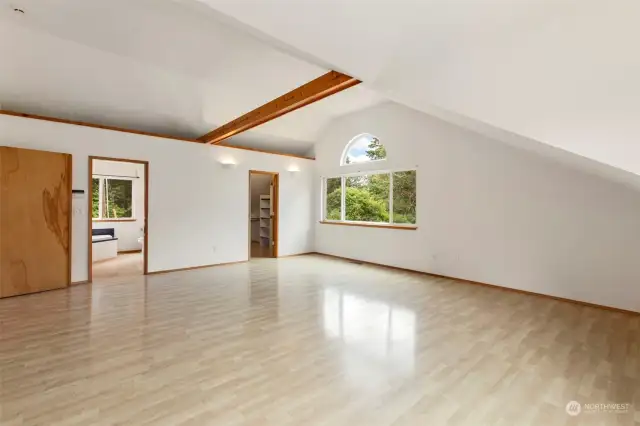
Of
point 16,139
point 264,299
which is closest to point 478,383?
point 264,299

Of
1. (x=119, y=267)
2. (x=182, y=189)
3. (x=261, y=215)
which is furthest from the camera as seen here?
(x=261, y=215)

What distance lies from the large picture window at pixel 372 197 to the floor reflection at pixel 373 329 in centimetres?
251

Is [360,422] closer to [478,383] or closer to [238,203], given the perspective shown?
[478,383]

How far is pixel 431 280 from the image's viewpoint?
5.17 metres

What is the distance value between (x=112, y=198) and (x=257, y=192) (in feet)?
12.6

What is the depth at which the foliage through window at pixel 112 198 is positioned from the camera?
780 centimetres

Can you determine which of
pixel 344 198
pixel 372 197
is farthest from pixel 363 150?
pixel 344 198

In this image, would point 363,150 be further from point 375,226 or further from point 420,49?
point 420,49

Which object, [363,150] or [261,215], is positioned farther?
[261,215]

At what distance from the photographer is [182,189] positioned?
5836mm

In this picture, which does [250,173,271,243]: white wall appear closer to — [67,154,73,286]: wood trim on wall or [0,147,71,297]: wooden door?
[67,154,73,286]: wood trim on wall

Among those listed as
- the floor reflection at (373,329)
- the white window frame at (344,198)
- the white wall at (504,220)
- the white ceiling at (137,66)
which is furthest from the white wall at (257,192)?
the floor reflection at (373,329)

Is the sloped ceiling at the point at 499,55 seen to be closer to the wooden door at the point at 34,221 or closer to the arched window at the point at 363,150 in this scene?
the arched window at the point at 363,150

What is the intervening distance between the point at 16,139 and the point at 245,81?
3.19 meters
